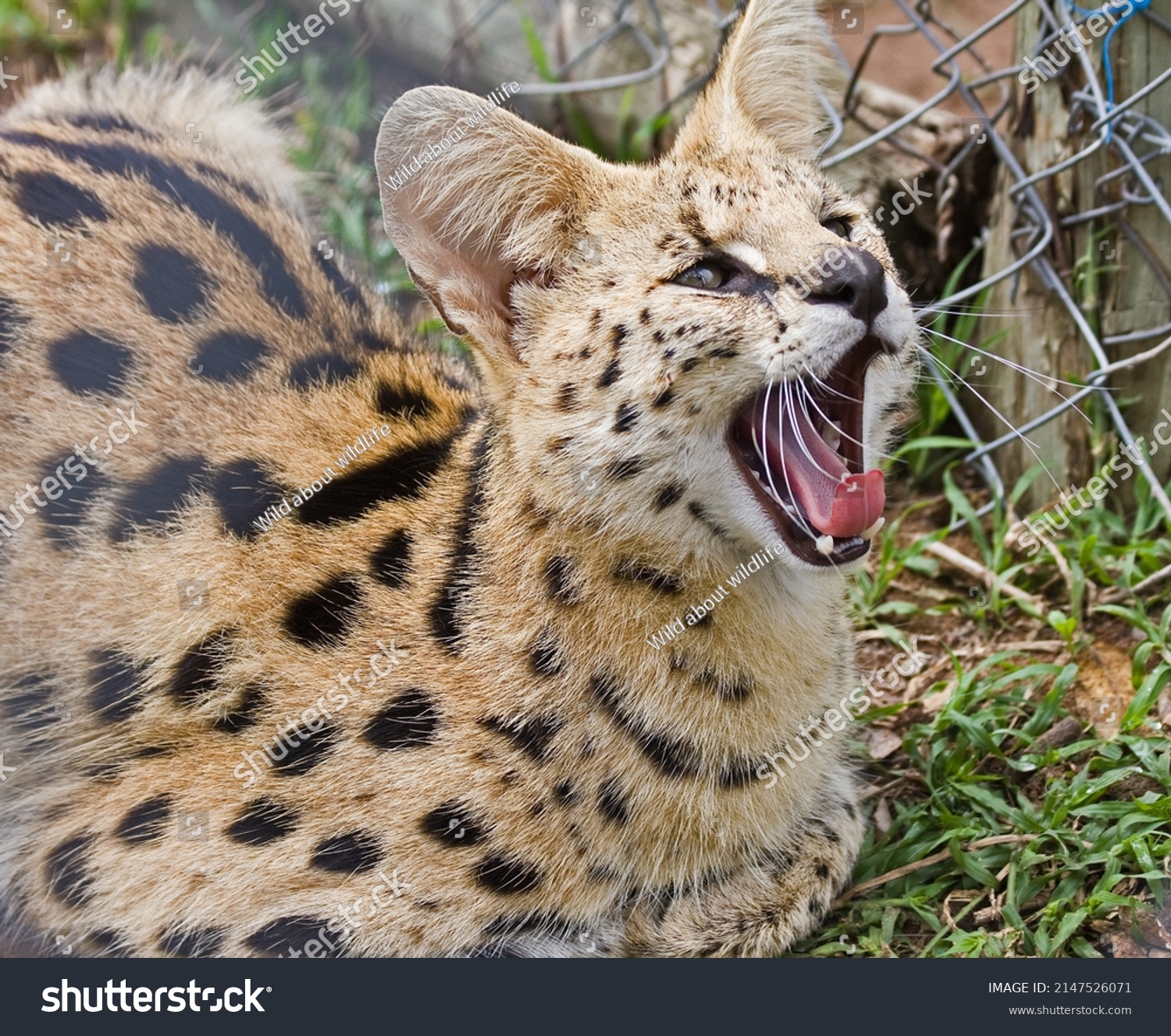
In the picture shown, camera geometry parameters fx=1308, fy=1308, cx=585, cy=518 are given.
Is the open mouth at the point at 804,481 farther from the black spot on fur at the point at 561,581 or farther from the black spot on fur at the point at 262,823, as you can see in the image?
the black spot on fur at the point at 262,823

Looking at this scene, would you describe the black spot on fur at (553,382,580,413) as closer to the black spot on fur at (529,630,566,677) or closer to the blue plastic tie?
the black spot on fur at (529,630,566,677)

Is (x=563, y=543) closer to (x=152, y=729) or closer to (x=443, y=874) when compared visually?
(x=443, y=874)

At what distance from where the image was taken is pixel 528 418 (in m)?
3.29

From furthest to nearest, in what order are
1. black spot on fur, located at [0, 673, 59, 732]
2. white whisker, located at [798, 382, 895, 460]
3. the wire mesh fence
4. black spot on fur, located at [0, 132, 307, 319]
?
1. the wire mesh fence
2. black spot on fur, located at [0, 132, 307, 319]
3. black spot on fur, located at [0, 673, 59, 732]
4. white whisker, located at [798, 382, 895, 460]

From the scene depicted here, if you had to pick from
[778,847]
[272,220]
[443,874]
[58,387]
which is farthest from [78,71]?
[778,847]

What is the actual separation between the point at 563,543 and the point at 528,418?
33 centimetres

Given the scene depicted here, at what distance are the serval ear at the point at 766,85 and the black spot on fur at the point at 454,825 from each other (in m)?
1.87

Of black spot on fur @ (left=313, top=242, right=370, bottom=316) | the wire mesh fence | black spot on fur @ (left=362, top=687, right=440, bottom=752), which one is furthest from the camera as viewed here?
black spot on fur @ (left=313, top=242, right=370, bottom=316)

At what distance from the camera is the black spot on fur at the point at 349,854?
3400 millimetres

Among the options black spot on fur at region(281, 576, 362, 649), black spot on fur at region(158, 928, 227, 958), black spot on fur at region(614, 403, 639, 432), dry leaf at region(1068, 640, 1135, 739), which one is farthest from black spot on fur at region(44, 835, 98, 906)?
dry leaf at region(1068, 640, 1135, 739)

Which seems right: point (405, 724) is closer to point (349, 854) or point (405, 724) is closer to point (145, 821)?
point (349, 854)

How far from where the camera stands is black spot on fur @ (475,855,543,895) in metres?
3.37

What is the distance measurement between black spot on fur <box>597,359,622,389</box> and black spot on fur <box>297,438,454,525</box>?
743mm

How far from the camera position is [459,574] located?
3484 millimetres
